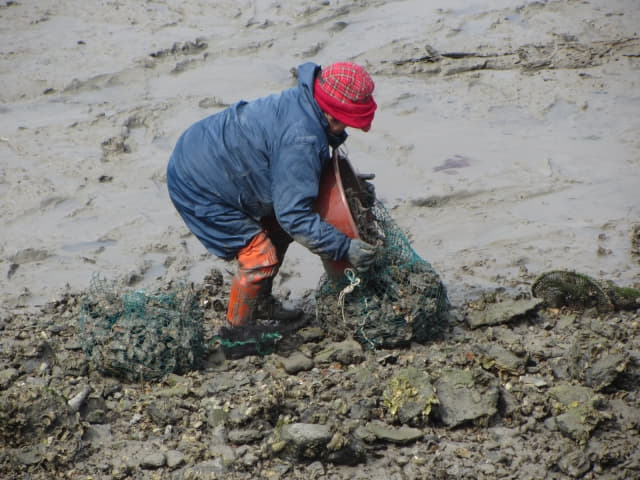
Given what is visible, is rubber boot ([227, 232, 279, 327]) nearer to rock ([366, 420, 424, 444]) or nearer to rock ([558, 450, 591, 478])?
rock ([366, 420, 424, 444])

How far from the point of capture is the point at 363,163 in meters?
6.75

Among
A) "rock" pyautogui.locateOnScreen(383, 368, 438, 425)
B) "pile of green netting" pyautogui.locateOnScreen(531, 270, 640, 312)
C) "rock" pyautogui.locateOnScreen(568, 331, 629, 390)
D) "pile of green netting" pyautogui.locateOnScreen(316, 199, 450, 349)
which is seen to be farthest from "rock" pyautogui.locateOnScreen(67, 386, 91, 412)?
"pile of green netting" pyautogui.locateOnScreen(531, 270, 640, 312)

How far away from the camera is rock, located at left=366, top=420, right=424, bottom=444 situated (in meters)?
3.64

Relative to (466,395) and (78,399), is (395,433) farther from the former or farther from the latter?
(78,399)

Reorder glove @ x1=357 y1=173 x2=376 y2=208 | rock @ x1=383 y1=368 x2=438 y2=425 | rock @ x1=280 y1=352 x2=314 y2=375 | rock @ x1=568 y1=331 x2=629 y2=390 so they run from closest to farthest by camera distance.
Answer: rock @ x1=383 y1=368 x2=438 y2=425
rock @ x1=568 y1=331 x2=629 y2=390
rock @ x1=280 y1=352 x2=314 y2=375
glove @ x1=357 y1=173 x2=376 y2=208

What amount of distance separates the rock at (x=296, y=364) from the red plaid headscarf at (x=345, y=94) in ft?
4.62

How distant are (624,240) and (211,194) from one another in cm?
319

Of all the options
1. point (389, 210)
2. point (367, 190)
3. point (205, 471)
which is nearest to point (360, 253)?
point (367, 190)

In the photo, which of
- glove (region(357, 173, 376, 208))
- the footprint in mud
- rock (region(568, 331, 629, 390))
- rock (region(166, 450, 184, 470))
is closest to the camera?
rock (region(166, 450, 184, 470))

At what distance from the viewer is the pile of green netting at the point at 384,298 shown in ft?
14.2

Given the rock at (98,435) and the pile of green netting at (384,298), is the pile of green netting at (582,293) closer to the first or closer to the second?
the pile of green netting at (384,298)

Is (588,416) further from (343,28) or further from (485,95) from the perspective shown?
(343,28)

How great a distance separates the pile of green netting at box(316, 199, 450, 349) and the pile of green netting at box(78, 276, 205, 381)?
34.9 inches

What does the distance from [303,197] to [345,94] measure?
58cm
